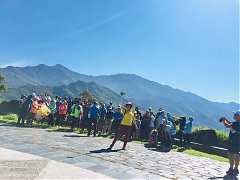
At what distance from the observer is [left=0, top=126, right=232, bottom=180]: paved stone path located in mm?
12094

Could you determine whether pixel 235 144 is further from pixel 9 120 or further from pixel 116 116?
pixel 9 120

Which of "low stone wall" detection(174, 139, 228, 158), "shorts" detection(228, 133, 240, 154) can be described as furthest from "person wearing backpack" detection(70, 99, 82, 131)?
"shorts" detection(228, 133, 240, 154)

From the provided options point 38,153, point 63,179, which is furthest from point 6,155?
point 63,179

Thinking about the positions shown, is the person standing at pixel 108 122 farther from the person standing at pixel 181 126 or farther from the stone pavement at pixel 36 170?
the stone pavement at pixel 36 170

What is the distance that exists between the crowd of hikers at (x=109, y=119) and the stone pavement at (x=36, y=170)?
15.3 feet

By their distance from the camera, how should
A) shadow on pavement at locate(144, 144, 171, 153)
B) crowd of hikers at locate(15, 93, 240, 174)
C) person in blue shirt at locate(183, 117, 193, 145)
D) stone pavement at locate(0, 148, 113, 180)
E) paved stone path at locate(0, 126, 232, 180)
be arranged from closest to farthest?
stone pavement at locate(0, 148, 113, 180) < paved stone path at locate(0, 126, 232, 180) < shadow on pavement at locate(144, 144, 171, 153) < crowd of hikers at locate(15, 93, 240, 174) < person in blue shirt at locate(183, 117, 193, 145)

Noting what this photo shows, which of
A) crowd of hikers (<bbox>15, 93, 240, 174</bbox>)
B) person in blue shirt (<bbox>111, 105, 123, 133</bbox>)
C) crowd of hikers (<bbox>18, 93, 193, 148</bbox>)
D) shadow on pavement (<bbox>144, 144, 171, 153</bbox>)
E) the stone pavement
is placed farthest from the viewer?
person in blue shirt (<bbox>111, 105, 123, 133</bbox>)

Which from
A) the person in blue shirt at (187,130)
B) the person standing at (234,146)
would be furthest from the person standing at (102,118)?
the person standing at (234,146)

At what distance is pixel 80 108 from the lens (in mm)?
24625

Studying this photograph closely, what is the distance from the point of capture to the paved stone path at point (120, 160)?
12.1 metres

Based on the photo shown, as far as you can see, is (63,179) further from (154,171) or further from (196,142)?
(196,142)

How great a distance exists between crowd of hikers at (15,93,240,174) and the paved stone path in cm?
152

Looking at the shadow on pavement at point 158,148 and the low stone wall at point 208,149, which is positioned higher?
the low stone wall at point 208,149

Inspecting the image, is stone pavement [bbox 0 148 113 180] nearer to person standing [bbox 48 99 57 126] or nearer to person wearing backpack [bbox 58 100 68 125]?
person wearing backpack [bbox 58 100 68 125]
